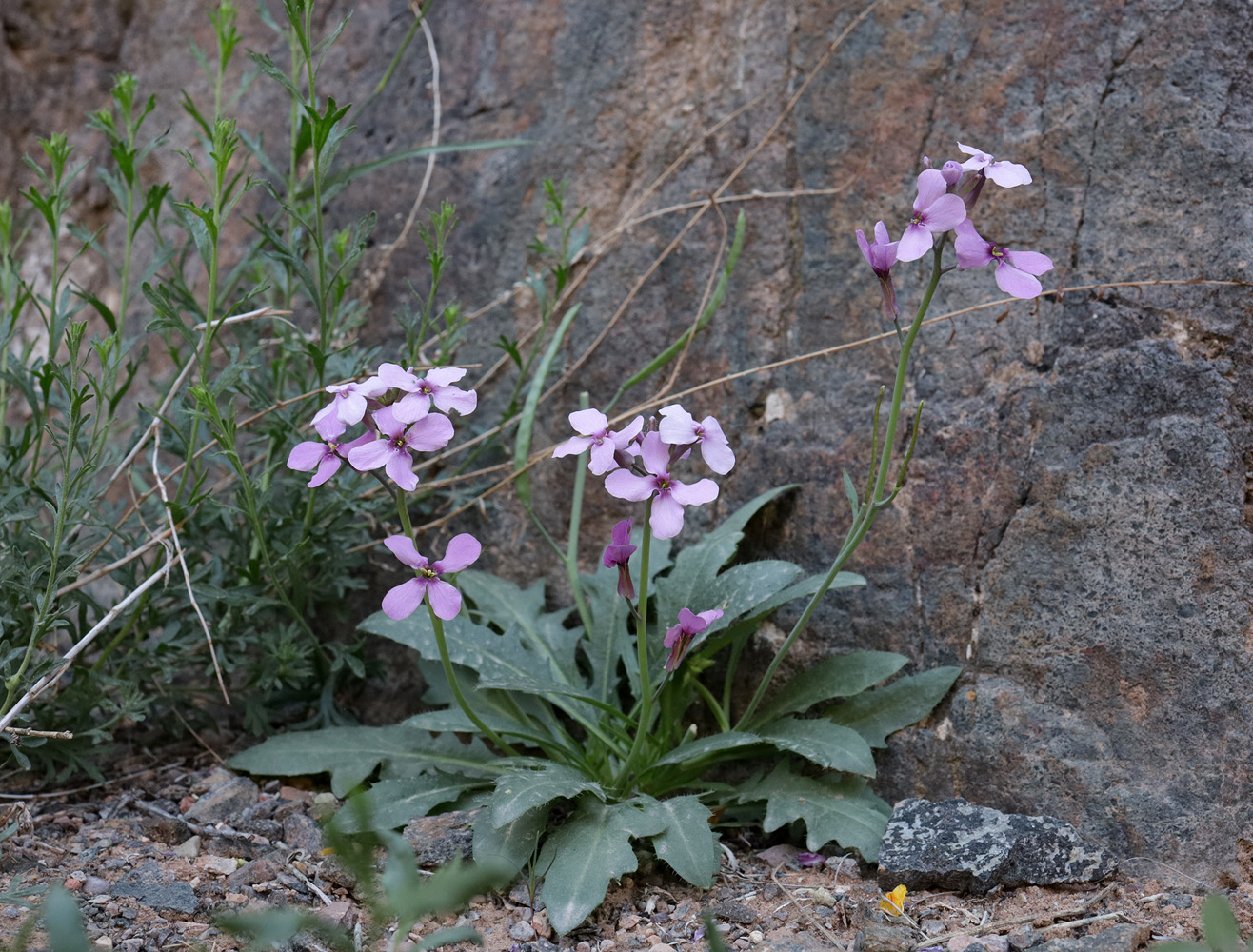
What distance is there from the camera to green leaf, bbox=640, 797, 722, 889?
1862mm

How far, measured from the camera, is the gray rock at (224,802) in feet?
7.23

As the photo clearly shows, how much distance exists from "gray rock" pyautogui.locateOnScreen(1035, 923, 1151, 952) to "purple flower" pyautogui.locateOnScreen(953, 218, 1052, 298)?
41.9 inches

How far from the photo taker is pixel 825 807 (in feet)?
6.81

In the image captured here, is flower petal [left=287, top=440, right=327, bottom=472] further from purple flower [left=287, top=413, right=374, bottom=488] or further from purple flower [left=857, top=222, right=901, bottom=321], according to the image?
purple flower [left=857, top=222, right=901, bottom=321]

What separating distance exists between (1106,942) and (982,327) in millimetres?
1358

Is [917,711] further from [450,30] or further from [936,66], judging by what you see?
[450,30]

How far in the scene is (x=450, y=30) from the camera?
3354 mm

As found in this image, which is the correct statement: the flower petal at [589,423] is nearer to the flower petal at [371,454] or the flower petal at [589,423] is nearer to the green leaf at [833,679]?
the flower petal at [371,454]

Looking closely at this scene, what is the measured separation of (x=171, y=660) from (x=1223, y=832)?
7.59 feet

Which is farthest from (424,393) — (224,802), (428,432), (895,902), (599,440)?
(895,902)

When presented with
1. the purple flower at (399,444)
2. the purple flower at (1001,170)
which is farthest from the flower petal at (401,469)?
the purple flower at (1001,170)

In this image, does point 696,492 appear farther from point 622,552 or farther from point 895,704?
point 895,704

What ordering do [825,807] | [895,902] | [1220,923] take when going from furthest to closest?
[825,807] → [895,902] → [1220,923]

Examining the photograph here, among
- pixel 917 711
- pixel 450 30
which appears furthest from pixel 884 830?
pixel 450 30
